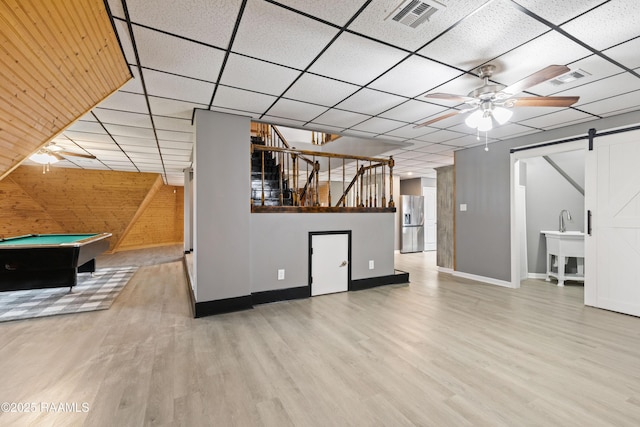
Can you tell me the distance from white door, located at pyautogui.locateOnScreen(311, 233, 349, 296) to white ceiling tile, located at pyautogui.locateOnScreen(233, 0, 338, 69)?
2.72m

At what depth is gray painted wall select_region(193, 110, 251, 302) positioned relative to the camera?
145 inches

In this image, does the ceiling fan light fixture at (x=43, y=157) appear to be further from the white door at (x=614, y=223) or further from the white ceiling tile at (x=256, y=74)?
the white door at (x=614, y=223)

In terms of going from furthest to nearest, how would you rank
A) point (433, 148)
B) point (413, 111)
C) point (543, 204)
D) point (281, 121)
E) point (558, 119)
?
point (543, 204) → point (433, 148) → point (281, 121) → point (558, 119) → point (413, 111)

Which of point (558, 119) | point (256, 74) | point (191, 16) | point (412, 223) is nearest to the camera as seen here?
point (191, 16)

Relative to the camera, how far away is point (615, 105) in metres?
3.54

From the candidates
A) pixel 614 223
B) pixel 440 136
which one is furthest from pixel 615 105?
pixel 440 136

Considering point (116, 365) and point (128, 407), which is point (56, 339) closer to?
point (116, 365)

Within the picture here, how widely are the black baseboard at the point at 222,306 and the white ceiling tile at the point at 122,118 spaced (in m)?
2.65

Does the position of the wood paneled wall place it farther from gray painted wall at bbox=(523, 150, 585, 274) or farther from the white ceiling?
gray painted wall at bbox=(523, 150, 585, 274)

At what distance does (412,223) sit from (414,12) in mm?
8235

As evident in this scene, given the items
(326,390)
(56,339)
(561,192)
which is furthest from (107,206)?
(561,192)

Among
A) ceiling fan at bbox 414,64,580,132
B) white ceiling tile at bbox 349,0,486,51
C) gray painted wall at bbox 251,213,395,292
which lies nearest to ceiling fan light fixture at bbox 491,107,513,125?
ceiling fan at bbox 414,64,580,132

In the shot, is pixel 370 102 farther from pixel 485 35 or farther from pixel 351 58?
pixel 485 35

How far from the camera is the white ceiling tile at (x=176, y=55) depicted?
7.23 ft
